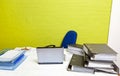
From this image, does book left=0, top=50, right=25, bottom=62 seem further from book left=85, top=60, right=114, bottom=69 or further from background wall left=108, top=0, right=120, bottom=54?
background wall left=108, top=0, right=120, bottom=54

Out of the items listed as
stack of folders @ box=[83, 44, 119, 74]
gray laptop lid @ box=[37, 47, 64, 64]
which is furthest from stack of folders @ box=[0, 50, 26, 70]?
stack of folders @ box=[83, 44, 119, 74]

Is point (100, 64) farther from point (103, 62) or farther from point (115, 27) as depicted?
point (115, 27)

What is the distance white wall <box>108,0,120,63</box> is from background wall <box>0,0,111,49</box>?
7cm

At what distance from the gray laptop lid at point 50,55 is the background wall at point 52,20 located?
5.23 feet

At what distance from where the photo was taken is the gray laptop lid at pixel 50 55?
1550mm

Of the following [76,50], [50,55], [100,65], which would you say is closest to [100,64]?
[100,65]

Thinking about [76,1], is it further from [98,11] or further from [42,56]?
[42,56]

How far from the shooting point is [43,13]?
3123 mm

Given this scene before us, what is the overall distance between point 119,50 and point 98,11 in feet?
2.60

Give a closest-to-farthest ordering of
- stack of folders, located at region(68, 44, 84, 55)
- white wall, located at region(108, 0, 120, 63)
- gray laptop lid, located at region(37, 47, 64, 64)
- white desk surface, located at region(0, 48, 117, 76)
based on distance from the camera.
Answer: white desk surface, located at region(0, 48, 117, 76), gray laptop lid, located at region(37, 47, 64, 64), stack of folders, located at region(68, 44, 84, 55), white wall, located at region(108, 0, 120, 63)

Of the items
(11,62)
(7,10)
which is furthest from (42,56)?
Result: (7,10)

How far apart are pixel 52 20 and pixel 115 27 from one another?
3.62 ft

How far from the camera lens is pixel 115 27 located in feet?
10.2

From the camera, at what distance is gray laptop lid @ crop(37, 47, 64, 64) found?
1550mm
